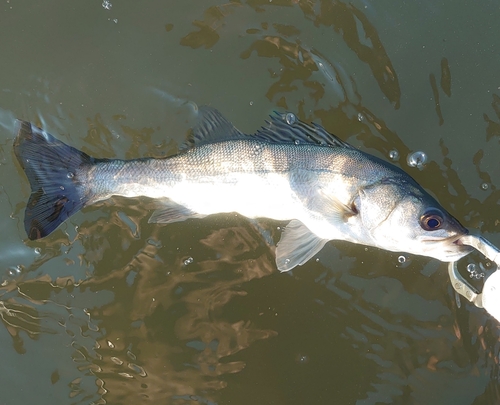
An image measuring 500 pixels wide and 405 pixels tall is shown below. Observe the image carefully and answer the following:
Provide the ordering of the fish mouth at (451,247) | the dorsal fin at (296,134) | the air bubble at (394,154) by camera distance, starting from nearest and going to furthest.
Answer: the fish mouth at (451,247) < the dorsal fin at (296,134) < the air bubble at (394,154)

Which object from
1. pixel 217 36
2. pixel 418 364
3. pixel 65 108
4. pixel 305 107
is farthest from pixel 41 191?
pixel 418 364

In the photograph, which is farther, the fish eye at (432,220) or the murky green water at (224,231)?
the murky green water at (224,231)

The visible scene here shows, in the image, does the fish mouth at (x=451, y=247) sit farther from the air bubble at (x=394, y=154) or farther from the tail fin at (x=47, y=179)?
the tail fin at (x=47, y=179)

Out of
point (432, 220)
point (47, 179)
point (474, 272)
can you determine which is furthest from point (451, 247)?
point (47, 179)

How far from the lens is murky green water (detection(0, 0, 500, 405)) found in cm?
391

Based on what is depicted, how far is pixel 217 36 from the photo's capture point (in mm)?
3955

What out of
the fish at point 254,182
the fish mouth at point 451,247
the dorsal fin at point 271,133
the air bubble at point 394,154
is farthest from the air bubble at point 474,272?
the dorsal fin at point 271,133

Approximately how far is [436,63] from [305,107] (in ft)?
4.15

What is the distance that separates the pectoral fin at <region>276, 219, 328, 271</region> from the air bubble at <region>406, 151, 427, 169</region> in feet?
3.63

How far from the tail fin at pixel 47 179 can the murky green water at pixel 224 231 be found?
51 centimetres

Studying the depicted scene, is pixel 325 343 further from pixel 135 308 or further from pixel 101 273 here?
pixel 101 273

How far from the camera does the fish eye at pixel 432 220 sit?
3.12 meters

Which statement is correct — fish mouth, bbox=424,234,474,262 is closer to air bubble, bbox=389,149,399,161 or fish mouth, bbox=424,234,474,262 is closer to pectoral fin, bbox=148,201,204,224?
air bubble, bbox=389,149,399,161

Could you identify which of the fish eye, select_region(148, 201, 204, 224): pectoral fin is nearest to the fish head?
the fish eye
